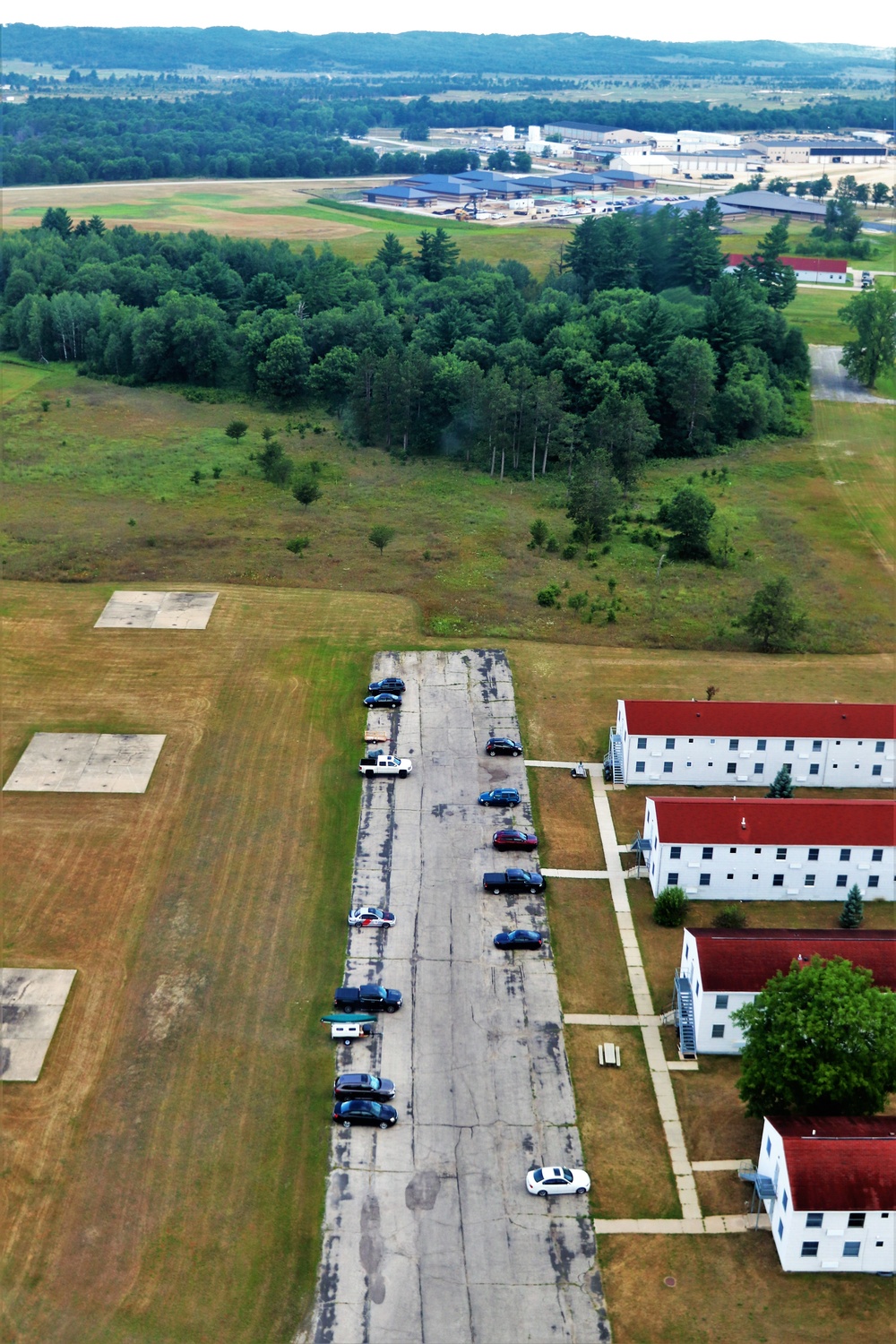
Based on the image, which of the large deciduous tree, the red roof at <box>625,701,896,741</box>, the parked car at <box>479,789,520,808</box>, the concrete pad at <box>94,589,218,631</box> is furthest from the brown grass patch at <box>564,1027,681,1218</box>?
the concrete pad at <box>94,589,218,631</box>

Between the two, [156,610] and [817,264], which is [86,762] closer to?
[156,610]

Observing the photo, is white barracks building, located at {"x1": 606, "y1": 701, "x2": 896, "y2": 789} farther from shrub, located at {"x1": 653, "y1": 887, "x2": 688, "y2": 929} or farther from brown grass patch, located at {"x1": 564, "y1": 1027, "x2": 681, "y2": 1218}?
brown grass patch, located at {"x1": 564, "y1": 1027, "x2": 681, "y2": 1218}

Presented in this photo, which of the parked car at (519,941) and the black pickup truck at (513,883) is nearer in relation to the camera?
the parked car at (519,941)

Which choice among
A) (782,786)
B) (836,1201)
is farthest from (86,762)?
(836,1201)

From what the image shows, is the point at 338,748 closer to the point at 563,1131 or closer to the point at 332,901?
the point at 332,901

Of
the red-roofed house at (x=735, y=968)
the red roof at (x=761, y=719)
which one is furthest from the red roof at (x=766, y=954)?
the red roof at (x=761, y=719)

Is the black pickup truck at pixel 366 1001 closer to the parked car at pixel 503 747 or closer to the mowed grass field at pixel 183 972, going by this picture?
the mowed grass field at pixel 183 972
